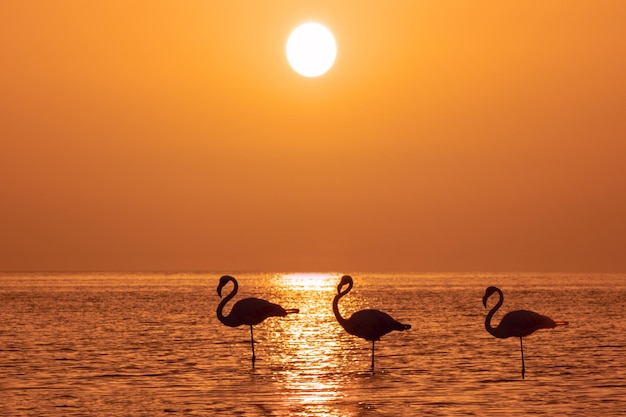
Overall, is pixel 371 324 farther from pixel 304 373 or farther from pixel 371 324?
pixel 304 373

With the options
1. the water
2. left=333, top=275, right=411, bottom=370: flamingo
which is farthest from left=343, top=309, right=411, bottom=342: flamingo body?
the water

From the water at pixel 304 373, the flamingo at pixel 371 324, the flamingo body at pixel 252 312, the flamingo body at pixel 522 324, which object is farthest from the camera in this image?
the flamingo body at pixel 252 312

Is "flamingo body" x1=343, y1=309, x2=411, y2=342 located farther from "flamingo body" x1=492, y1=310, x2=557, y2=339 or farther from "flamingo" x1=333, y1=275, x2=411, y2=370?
"flamingo body" x1=492, y1=310, x2=557, y2=339

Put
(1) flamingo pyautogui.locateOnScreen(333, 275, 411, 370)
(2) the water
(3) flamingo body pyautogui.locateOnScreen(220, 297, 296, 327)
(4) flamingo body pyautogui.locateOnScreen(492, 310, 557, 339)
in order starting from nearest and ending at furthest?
(2) the water, (4) flamingo body pyautogui.locateOnScreen(492, 310, 557, 339), (1) flamingo pyautogui.locateOnScreen(333, 275, 411, 370), (3) flamingo body pyautogui.locateOnScreen(220, 297, 296, 327)

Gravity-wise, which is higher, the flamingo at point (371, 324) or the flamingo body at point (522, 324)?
the flamingo at point (371, 324)

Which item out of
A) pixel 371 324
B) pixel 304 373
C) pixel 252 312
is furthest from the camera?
pixel 252 312

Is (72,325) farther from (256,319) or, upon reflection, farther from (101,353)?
(256,319)

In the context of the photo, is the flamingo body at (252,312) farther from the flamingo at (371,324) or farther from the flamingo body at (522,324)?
the flamingo body at (522,324)

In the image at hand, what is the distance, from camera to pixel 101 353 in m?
32.6

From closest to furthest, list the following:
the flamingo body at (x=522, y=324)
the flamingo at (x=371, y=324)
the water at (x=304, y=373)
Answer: the water at (x=304, y=373)
the flamingo body at (x=522, y=324)
the flamingo at (x=371, y=324)

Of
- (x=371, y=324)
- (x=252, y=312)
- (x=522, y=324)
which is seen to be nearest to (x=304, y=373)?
(x=371, y=324)

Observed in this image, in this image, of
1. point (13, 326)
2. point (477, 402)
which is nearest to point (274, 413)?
point (477, 402)

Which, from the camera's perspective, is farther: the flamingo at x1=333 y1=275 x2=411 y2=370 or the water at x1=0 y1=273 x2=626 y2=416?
the flamingo at x1=333 y1=275 x2=411 y2=370

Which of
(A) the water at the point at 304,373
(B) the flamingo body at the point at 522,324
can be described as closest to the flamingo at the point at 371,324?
(A) the water at the point at 304,373
